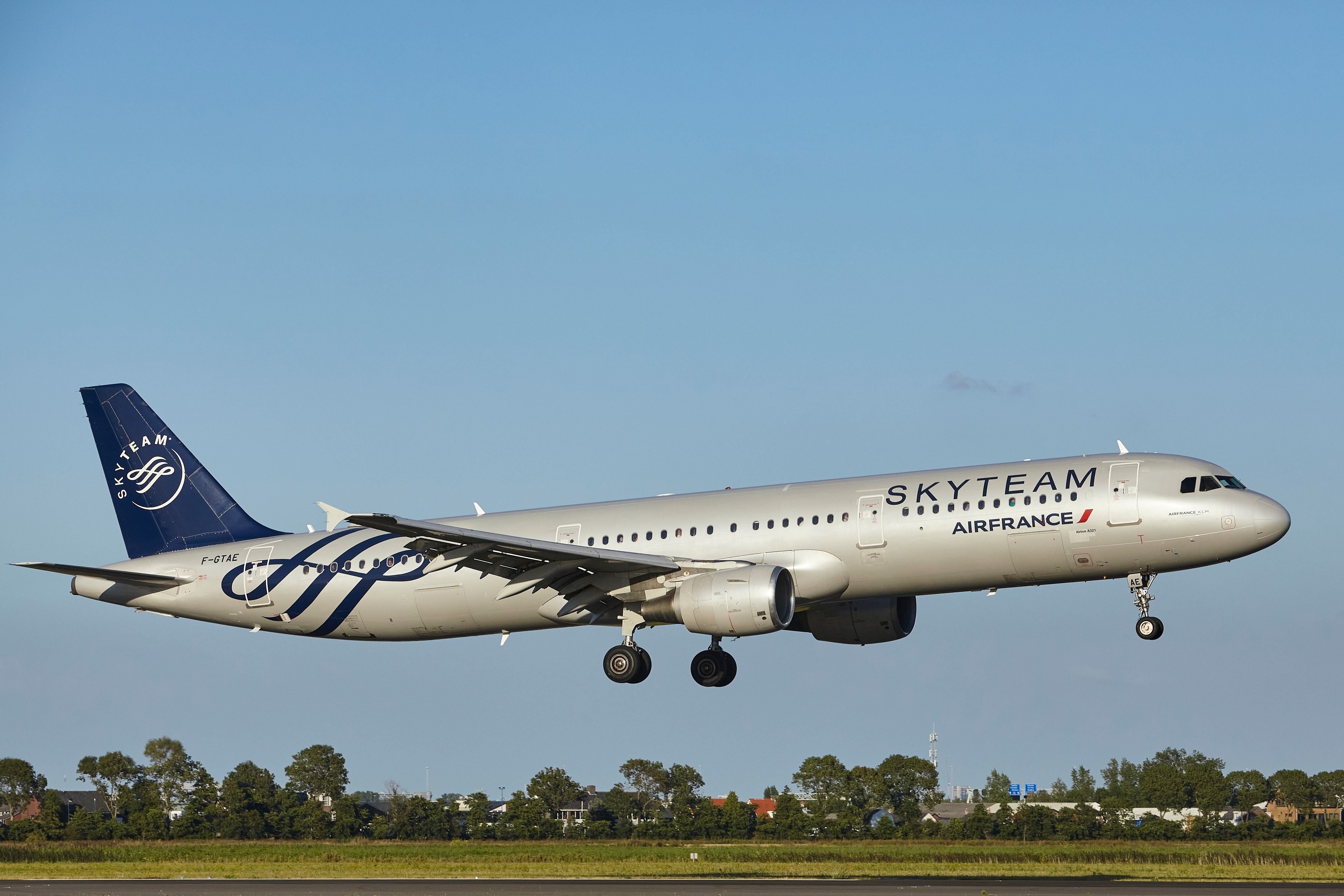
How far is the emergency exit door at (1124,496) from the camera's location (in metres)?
36.4

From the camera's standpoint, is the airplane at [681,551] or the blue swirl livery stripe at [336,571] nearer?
the airplane at [681,551]

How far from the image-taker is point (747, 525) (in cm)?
4031

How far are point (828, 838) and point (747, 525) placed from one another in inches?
1397

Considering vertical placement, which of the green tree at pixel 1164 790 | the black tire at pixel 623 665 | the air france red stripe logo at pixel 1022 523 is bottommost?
the green tree at pixel 1164 790

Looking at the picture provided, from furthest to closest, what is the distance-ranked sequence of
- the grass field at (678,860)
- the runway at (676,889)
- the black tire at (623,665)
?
the grass field at (678,860) < the black tire at (623,665) < the runway at (676,889)

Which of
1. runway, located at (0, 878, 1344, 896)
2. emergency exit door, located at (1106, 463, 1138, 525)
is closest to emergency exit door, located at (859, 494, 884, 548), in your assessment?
emergency exit door, located at (1106, 463, 1138, 525)

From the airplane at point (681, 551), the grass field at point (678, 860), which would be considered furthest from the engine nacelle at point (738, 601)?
the grass field at point (678, 860)

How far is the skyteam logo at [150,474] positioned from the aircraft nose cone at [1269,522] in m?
32.5

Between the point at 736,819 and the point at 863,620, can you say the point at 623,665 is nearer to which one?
the point at 863,620

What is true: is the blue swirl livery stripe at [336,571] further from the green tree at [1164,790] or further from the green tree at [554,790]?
the green tree at [1164,790]

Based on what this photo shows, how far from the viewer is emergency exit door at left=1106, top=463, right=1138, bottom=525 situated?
3644cm

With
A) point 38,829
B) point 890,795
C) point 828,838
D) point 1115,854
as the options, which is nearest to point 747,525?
point 1115,854

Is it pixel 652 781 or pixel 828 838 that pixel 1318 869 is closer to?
pixel 828 838

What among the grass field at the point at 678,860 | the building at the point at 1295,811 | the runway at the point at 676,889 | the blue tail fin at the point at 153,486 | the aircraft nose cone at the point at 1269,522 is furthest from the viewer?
the building at the point at 1295,811
